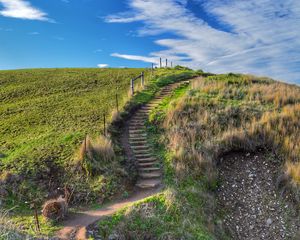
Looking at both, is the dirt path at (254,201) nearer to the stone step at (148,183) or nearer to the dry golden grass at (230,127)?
the dry golden grass at (230,127)

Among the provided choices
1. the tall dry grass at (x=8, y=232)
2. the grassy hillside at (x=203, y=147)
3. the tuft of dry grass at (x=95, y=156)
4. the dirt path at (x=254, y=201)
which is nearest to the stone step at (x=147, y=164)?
the grassy hillside at (x=203, y=147)

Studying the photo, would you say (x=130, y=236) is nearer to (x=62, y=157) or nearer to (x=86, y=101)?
(x=62, y=157)

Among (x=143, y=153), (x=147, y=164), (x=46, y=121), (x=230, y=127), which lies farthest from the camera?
(x=46, y=121)

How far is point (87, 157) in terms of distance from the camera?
584 inches

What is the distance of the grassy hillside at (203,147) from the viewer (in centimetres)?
1122

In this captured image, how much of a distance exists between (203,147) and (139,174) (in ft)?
10.9

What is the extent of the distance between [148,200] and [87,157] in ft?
13.0

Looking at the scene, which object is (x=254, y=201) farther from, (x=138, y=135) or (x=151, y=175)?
(x=138, y=135)

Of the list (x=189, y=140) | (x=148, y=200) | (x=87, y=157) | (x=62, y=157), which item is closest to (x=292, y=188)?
(x=189, y=140)

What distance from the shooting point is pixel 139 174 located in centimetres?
1505

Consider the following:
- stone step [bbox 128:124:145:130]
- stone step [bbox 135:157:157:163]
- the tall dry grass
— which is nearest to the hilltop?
stone step [bbox 135:157:157:163]

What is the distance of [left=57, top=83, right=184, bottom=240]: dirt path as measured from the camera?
1089cm

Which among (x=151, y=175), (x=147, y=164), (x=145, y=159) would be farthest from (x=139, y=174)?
(x=145, y=159)

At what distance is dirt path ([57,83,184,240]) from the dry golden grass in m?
1.21
